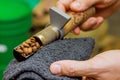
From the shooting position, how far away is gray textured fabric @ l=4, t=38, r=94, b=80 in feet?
2.24

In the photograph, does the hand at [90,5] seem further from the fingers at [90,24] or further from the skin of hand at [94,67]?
the skin of hand at [94,67]

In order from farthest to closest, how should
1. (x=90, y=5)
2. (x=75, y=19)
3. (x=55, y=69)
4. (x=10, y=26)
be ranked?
(x=10, y=26) → (x=90, y=5) → (x=75, y=19) → (x=55, y=69)

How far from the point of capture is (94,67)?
75cm

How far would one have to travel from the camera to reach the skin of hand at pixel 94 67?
0.72 metres

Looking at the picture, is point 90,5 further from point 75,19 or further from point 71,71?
point 71,71

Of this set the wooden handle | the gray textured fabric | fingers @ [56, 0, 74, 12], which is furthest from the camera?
fingers @ [56, 0, 74, 12]

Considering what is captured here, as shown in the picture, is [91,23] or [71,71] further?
[91,23]

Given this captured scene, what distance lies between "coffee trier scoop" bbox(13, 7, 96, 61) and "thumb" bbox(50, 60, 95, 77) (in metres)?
0.06

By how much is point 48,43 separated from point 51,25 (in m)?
0.05

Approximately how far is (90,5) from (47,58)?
0.96 ft

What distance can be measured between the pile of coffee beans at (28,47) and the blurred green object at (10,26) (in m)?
0.85

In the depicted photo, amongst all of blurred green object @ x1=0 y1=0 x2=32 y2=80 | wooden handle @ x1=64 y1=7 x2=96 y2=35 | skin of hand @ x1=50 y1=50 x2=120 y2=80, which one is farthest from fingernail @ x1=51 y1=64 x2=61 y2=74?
blurred green object @ x1=0 y1=0 x2=32 y2=80

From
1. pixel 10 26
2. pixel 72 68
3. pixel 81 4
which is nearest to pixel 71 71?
pixel 72 68

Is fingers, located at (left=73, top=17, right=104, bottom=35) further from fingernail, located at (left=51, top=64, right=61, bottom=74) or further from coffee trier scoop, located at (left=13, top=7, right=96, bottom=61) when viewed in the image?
fingernail, located at (left=51, top=64, right=61, bottom=74)
